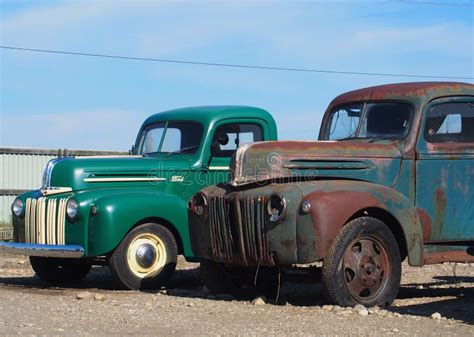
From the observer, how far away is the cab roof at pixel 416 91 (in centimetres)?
863

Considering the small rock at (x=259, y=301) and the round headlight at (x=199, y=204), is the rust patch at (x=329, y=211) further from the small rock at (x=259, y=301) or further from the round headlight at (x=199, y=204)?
the round headlight at (x=199, y=204)

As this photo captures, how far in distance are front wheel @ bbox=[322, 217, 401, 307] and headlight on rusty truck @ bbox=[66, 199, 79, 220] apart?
338 centimetres

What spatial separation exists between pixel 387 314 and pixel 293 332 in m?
1.16

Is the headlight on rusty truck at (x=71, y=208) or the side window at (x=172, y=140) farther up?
the side window at (x=172, y=140)

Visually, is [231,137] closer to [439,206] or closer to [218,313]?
[439,206]

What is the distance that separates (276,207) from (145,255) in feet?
8.87

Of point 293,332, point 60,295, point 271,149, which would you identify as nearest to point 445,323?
point 293,332

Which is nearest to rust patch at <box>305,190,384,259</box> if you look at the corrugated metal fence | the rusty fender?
the rusty fender

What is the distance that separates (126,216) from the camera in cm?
956

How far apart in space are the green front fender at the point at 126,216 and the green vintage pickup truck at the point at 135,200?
11 mm

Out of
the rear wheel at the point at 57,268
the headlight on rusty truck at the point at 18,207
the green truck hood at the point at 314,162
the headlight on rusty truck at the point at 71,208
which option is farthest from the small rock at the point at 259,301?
the headlight on rusty truck at the point at 18,207

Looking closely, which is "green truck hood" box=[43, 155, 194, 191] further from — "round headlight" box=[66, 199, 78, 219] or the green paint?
"round headlight" box=[66, 199, 78, 219]

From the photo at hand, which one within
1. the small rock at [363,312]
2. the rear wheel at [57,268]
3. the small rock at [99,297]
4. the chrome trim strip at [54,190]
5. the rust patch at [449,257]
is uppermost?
the chrome trim strip at [54,190]

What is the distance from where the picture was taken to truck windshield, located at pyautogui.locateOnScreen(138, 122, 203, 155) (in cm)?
1071
